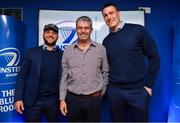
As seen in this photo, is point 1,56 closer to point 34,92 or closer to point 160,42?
point 34,92

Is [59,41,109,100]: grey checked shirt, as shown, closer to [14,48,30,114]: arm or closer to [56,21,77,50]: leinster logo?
[14,48,30,114]: arm

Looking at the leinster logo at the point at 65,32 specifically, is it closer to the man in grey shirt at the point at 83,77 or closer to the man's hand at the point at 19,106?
the man in grey shirt at the point at 83,77

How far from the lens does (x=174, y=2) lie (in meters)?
3.52

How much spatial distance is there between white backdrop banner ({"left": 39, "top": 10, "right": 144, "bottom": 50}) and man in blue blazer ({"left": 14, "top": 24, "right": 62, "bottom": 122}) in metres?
0.48

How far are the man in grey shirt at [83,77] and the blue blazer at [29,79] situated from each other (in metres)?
0.28

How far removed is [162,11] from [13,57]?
190 centimetres

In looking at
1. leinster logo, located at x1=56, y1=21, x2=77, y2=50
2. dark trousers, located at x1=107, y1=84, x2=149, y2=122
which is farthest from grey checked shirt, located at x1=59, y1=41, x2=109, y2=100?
leinster logo, located at x1=56, y1=21, x2=77, y2=50

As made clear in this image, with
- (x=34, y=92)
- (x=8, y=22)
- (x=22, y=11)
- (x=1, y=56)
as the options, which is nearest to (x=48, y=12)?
(x=22, y=11)

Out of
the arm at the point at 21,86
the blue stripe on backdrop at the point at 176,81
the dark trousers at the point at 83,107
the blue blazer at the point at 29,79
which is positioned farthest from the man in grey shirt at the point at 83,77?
the blue stripe on backdrop at the point at 176,81

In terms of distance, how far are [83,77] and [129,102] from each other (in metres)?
0.51

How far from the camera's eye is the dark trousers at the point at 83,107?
8.91 feet

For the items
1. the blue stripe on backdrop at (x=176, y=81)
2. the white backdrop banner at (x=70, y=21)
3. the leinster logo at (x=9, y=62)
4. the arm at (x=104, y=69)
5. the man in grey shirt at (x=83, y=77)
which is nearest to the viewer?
the man in grey shirt at (x=83, y=77)

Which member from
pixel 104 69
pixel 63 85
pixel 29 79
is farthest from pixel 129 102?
pixel 29 79

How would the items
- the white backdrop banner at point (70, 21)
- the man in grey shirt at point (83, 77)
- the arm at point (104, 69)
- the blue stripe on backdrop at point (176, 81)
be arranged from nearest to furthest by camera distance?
the man in grey shirt at point (83, 77)
the arm at point (104, 69)
the blue stripe on backdrop at point (176, 81)
the white backdrop banner at point (70, 21)
